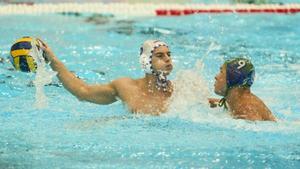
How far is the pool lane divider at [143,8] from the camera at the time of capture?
9586 millimetres

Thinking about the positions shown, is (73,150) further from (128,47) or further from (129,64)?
(128,47)

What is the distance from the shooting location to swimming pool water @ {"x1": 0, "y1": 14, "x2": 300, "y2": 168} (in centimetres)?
361

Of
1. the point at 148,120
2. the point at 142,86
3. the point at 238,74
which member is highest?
the point at 238,74

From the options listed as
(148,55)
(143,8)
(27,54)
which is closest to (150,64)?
(148,55)

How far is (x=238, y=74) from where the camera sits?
4.06 metres

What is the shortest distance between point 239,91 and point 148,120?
1.90ft

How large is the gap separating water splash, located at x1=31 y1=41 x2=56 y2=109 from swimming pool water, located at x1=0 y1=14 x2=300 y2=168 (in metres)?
0.07

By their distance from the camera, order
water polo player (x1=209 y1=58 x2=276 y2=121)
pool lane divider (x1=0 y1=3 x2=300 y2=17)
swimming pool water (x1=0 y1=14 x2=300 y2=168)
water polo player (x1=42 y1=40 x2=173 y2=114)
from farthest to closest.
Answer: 1. pool lane divider (x1=0 y1=3 x2=300 y2=17)
2. water polo player (x1=42 y1=40 x2=173 y2=114)
3. water polo player (x1=209 y1=58 x2=276 y2=121)
4. swimming pool water (x1=0 y1=14 x2=300 y2=168)

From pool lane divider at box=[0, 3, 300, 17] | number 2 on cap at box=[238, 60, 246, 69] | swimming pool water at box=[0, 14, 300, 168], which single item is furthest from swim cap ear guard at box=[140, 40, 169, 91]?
pool lane divider at box=[0, 3, 300, 17]

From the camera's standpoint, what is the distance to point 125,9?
9.86 meters

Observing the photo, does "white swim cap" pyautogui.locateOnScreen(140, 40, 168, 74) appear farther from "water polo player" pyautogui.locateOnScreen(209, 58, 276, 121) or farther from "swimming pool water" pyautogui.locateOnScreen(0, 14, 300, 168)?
"water polo player" pyautogui.locateOnScreen(209, 58, 276, 121)

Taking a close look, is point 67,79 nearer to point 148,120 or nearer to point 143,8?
point 148,120

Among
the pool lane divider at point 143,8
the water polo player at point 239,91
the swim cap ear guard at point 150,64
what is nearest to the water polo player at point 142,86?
the swim cap ear guard at point 150,64

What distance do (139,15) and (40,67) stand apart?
540 cm
